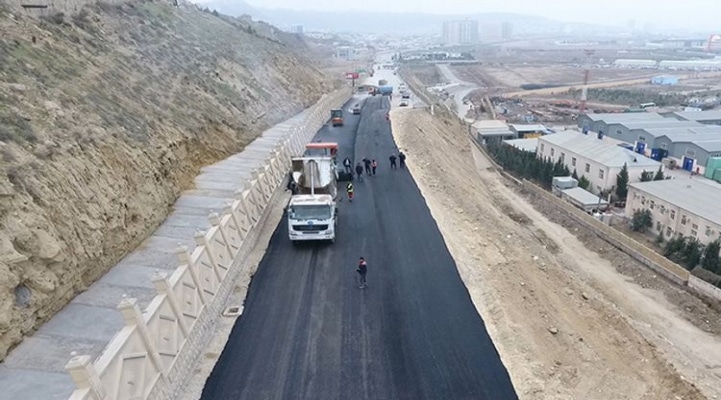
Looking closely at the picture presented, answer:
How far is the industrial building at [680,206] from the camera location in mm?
31469

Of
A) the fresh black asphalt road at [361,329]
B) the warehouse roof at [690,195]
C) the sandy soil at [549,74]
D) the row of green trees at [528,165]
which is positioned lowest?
the row of green trees at [528,165]

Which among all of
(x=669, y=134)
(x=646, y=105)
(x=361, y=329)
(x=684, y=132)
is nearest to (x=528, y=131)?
(x=669, y=134)

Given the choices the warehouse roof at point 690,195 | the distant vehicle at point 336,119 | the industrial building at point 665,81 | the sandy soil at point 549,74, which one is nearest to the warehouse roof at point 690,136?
the warehouse roof at point 690,195

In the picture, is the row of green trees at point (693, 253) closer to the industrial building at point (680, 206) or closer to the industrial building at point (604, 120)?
the industrial building at point (680, 206)

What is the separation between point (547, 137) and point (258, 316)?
49258 millimetres

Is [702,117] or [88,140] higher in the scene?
[88,140]

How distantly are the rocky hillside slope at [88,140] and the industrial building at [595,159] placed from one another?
31328 mm

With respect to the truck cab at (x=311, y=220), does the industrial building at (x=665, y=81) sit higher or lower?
higher

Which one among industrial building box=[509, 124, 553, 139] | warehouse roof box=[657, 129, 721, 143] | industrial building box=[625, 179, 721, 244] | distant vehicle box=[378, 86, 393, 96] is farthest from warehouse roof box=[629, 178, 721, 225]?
distant vehicle box=[378, 86, 393, 96]

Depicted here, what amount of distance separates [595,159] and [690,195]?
38.7ft

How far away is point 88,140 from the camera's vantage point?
55.9ft

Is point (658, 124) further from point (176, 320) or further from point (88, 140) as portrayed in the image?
point (176, 320)

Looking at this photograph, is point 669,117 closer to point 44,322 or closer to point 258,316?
point 258,316

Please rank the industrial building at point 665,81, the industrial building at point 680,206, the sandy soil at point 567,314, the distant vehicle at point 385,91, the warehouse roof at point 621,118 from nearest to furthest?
the sandy soil at point 567,314 → the industrial building at point 680,206 → the warehouse roof at point 621,118 → the distant vehicle at point 385,91 → the industrial building at point 665,81
